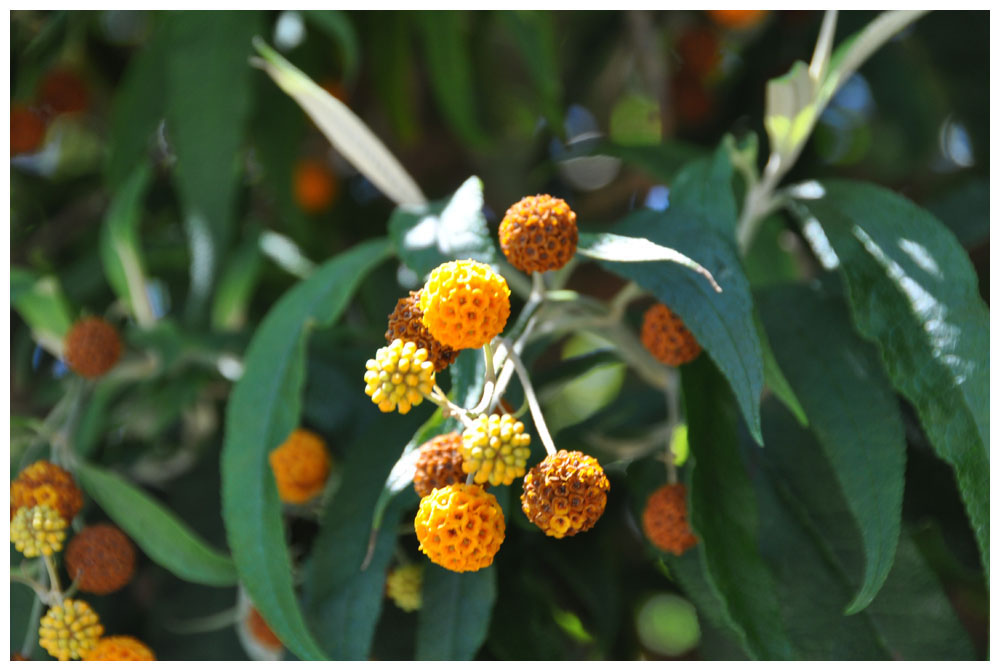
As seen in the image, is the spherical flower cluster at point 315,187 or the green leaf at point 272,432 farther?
the spherical flower cluster at point 315,187

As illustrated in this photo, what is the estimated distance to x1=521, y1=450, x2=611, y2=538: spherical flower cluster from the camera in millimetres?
424

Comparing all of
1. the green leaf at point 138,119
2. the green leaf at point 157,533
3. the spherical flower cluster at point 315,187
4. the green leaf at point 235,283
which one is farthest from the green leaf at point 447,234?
the spherical flower cluster at point 315,187

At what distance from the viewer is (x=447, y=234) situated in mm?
567

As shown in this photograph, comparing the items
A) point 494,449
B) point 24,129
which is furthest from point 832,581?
point 24,129

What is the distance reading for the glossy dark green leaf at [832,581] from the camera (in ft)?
2.06

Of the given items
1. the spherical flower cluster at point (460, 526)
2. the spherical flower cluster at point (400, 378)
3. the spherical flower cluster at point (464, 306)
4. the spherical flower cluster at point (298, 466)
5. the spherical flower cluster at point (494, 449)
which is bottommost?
the spherical flower cluster at point (298, 466)

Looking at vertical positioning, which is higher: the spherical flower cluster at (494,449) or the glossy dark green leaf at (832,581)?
the spherical flower cluster at (494,449)

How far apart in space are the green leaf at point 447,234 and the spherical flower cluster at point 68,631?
30cm

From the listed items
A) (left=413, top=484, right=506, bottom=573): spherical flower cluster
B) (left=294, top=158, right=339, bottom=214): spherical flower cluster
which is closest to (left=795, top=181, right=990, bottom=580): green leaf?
(left=413, top=484, right=506, bottom=573): spherical flower cluster

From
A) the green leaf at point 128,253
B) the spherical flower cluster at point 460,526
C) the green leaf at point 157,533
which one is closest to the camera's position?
the spherical flower cluster at point 460,526

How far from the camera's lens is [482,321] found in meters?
0.43

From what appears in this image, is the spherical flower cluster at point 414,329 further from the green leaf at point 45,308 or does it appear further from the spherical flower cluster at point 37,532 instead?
the green leaf at point 45,308

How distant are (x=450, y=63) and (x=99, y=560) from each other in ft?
2.07

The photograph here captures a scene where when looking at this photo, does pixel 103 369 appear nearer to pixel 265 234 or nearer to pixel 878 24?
pixel 265 234
